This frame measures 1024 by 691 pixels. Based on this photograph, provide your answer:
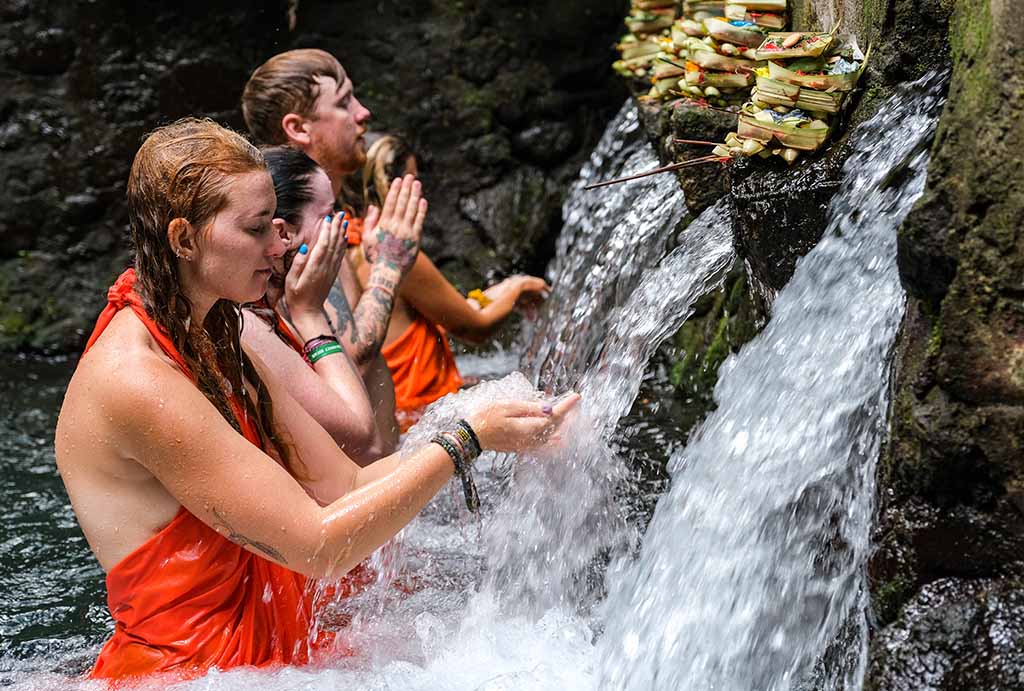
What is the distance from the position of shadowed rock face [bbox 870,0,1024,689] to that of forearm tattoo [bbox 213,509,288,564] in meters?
1.18

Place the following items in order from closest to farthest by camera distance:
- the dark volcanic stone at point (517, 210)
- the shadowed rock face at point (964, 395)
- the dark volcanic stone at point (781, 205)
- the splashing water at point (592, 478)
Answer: the shadowed rock face at point (964, 395), the dark volcanic stone at point (781, 205), the splashing water at point (592, 478), the dark volcanic stone at point (517, 210)

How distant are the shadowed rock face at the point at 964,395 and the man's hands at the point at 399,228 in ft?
6.08

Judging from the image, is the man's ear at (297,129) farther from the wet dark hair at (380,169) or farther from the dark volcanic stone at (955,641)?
the dark volcanic stone at (955,641)

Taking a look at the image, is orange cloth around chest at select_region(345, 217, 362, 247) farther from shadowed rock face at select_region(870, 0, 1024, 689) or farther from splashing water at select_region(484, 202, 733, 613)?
shadowed rock face at select_region(870, 0, 1024, 689)

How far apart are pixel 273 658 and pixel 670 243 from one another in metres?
1.99

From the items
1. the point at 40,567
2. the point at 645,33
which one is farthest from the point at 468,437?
the point at 645,33

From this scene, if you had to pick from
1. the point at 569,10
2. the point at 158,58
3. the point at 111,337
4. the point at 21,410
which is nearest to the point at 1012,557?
the point at 111,337

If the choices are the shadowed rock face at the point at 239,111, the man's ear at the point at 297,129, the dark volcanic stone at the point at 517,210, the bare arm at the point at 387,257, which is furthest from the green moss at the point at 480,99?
the bare arm at the point at 387,257

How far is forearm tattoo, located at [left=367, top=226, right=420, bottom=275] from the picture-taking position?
3.88 metres

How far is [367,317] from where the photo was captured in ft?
12.5

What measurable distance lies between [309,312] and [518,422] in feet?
3.23

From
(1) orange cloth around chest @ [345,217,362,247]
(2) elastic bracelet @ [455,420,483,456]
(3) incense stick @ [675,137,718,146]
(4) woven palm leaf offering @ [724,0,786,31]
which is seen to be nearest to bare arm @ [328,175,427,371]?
(1) orange cloth around chest @ [345,217,362,247]

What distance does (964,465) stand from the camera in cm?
229

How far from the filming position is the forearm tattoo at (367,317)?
3.74m
